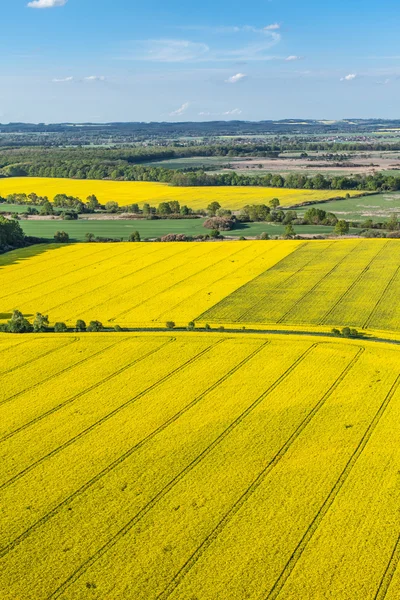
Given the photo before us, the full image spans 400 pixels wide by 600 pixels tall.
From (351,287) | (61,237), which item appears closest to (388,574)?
(351,287)

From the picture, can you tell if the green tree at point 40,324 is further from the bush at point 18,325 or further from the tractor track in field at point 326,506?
the tractor track in field at point 326,506

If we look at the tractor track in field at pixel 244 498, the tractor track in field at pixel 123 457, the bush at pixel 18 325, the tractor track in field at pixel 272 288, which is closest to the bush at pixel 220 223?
the tractor track in field at pixel 272 288


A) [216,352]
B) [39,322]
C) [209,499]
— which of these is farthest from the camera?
[39,322]

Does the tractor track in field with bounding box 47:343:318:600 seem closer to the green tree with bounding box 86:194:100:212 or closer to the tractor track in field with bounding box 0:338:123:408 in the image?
the tractor track in field with bounding box 0:338:123:408

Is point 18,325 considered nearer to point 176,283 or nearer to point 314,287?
point 176,283

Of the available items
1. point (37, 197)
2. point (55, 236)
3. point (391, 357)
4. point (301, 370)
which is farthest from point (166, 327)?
point (37, 197)

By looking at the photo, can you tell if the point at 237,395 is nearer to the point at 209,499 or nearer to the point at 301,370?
the point at 301,370
